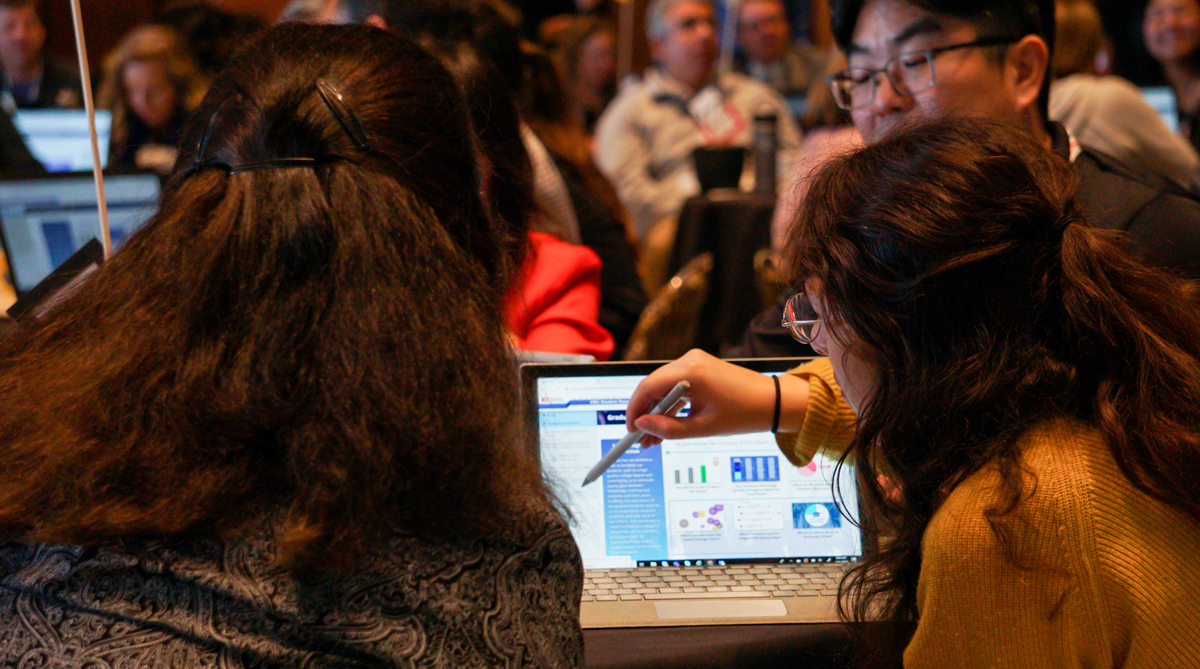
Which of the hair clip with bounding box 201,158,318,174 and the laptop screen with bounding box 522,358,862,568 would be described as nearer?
the hair clip with bounding box 201,158,318,174

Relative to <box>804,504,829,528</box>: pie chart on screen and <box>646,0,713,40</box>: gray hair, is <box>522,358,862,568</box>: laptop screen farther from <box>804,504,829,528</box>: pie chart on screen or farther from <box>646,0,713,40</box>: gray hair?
<box>646,0,713,40</box>: gray hair

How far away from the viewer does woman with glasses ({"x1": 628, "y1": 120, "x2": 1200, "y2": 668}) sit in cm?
78

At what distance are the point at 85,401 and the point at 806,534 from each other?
0.76m

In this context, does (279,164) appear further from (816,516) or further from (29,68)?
(29,68)

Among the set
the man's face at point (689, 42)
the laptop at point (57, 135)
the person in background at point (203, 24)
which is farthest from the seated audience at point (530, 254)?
the man's face at point (689, 42)

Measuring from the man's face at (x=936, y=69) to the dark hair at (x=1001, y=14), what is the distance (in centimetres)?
1

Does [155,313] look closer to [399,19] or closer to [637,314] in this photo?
[399,19]

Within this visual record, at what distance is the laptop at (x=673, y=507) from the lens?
3.69 ft

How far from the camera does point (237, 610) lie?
2.28 ft

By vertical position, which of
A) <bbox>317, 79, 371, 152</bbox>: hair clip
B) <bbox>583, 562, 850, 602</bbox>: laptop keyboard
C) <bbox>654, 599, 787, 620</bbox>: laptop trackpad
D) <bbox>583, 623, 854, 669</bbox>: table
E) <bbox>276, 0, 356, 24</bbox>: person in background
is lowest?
<bbox>583, 623, 854, 669</bbox>: table

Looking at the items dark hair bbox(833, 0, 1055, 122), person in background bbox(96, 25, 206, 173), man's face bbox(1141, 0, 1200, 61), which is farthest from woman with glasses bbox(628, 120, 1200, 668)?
man's face bbox(1141, 0, 1200, 61)

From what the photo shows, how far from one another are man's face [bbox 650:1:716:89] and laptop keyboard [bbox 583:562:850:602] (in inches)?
135

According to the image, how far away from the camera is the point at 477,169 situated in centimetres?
88

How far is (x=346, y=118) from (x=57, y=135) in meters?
2.82
